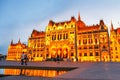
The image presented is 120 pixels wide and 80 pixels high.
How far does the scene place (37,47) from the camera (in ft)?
251

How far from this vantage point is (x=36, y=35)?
269ft

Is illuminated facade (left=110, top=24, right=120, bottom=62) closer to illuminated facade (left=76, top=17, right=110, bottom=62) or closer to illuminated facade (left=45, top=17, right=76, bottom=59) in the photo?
illuminated facade (left=76, top=17, right=110, bottom=62)

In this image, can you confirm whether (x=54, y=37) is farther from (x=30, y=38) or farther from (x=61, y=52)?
(x=30, y=38)

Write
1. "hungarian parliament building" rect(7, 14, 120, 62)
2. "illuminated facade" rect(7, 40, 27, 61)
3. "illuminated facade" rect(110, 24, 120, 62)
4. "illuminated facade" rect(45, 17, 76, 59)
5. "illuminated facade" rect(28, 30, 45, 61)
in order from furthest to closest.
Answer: "illuminated facade" rect(7, 40, 27, 61)
"illuminated facade" rect(28, 30, 45, 61)
"illuminated facade" rect(45, 17, 76, 59)
"illuminated facade" rect(110, 24, 120, 62)
"hungarian parliament building" rect(7, 14, 120, 62)

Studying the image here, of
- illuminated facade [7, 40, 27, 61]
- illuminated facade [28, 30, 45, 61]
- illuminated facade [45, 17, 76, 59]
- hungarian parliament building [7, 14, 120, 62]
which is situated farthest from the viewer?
illuminated facade [7, 40, 27, 61]

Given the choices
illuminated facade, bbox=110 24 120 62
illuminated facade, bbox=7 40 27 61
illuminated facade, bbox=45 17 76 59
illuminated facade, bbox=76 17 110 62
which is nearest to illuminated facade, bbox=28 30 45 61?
illuminated facade, bbox=45 17 76 59

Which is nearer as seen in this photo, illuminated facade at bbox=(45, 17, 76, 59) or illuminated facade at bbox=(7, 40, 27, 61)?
illuminated facade at bbox=(45, 17, 76, 59)

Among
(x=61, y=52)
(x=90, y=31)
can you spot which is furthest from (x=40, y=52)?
(x=90, y=31)

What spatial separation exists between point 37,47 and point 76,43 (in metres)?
20.5

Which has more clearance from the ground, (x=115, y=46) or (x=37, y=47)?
(x=37, y=47)

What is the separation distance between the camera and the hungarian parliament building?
62.4m

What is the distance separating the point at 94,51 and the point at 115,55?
36.1 feet

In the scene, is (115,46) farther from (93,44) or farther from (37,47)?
(37,47)

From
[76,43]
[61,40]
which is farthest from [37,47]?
[76,43]
